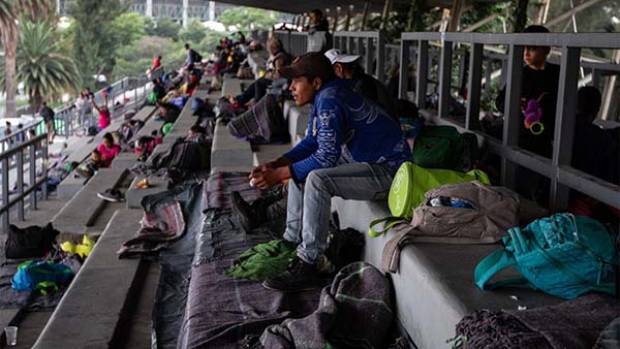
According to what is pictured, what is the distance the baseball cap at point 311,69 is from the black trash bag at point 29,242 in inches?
210

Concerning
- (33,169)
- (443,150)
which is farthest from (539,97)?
(33,169)

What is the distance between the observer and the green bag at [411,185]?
4.47m

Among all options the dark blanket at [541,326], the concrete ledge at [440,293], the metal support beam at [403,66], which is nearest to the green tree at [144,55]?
the metal support beam at [403,66]

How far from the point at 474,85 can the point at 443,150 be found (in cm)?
135

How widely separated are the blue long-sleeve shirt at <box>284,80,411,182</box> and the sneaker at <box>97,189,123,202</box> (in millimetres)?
7127

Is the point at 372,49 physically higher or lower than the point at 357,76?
higher

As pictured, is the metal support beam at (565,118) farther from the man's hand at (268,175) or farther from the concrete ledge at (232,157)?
the concrete ledge at (232,157)

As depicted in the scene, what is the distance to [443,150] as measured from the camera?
4.98 metres

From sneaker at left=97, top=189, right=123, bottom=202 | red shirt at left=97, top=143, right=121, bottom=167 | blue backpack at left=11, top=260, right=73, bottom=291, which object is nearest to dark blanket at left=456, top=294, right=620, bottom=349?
blue backpack at left=11, top=260, right=73, bottom=291

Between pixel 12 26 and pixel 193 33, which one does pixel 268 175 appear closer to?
pixel 12 26

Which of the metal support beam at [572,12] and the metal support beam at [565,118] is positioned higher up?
the metal support beam at [572,12]

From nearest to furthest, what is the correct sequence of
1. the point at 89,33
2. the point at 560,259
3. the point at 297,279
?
the point at 560,259, the point at 297,279, the point at 89,33

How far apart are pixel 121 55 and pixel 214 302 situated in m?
79.3

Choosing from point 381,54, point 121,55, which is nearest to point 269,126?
point 381,54
